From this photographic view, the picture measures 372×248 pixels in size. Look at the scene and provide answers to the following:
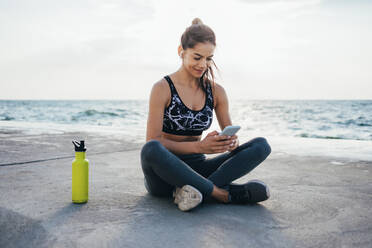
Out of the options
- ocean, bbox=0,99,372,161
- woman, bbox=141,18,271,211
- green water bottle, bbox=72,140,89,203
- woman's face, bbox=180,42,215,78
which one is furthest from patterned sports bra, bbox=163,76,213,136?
ocean, bbox=0,99,372,161

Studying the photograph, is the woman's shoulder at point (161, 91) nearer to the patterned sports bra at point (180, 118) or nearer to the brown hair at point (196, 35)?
the patterned sports bra at point (180, 118)

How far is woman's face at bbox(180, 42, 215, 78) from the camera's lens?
2.30 m

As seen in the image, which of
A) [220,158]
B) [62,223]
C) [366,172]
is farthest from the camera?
[366,172]

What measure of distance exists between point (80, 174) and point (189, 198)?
26.9 inches

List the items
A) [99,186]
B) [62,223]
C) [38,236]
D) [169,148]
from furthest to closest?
[99,186] → [169,148] → [62,223] → [38,236]

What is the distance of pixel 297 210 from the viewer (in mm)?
2162

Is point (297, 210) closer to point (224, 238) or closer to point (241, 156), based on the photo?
point (241, 156)

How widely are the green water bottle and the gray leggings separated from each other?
1.17ft

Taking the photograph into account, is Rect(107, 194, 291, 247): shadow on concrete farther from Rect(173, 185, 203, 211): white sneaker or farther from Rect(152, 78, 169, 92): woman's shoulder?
Rect(152, 78, 169, 92): woman's shoulder

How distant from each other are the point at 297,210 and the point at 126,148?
3069mm

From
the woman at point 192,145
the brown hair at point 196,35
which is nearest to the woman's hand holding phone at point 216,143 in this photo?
the woman at point 192,145

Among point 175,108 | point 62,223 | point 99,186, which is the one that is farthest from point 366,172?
point 62,223

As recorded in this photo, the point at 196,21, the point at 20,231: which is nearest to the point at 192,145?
the point at 196,21

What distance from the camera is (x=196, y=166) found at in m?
2.46
